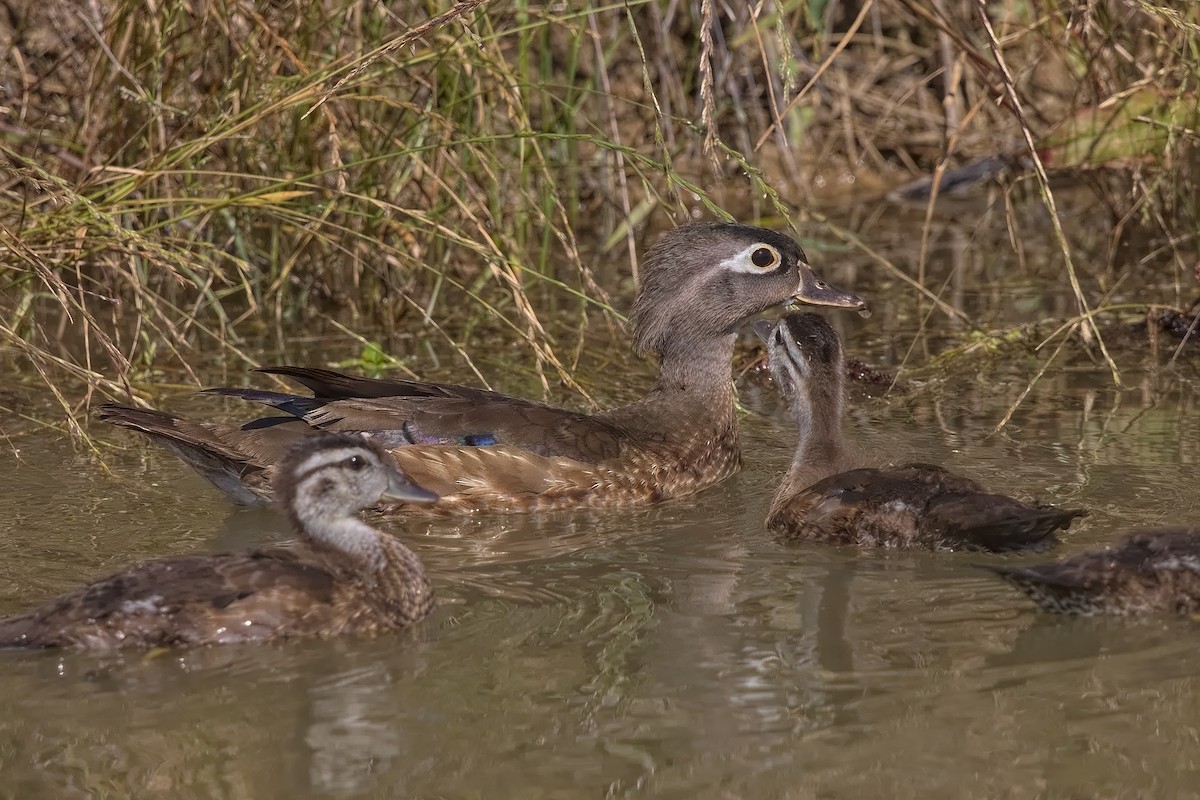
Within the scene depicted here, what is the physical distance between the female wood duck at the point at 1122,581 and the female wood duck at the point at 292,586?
1.99 meters

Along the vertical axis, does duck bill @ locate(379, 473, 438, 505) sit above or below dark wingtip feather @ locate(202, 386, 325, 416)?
below

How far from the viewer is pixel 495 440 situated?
7723mm

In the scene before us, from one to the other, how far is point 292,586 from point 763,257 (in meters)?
3.23

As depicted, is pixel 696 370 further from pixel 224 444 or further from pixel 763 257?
pixel 224 444

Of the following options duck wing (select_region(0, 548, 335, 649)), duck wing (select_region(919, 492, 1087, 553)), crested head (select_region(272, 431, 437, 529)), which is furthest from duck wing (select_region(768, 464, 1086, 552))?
duck wing (select_region(0, 548, 335, 649))

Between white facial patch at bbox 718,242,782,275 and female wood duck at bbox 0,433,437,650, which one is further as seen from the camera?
white facial patch at bbox 718,242,782,275

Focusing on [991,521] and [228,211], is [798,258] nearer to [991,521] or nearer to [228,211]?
[991,521]

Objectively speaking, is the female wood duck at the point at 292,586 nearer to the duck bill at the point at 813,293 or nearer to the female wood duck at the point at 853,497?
the female wood duck at the point at 853,497

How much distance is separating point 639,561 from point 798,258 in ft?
7.27

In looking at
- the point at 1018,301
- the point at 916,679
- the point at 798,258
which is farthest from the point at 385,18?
the point at 916,679

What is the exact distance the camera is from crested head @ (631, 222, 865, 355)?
831 centimetres

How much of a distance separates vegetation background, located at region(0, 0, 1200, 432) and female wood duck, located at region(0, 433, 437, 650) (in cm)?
117

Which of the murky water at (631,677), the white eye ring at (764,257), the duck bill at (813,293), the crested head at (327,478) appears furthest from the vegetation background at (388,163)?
the crested head at (327,478)

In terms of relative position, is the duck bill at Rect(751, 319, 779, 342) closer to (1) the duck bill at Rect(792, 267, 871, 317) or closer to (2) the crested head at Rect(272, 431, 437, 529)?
(1) the duck bill at Rect(792, 267, 871, 317)
